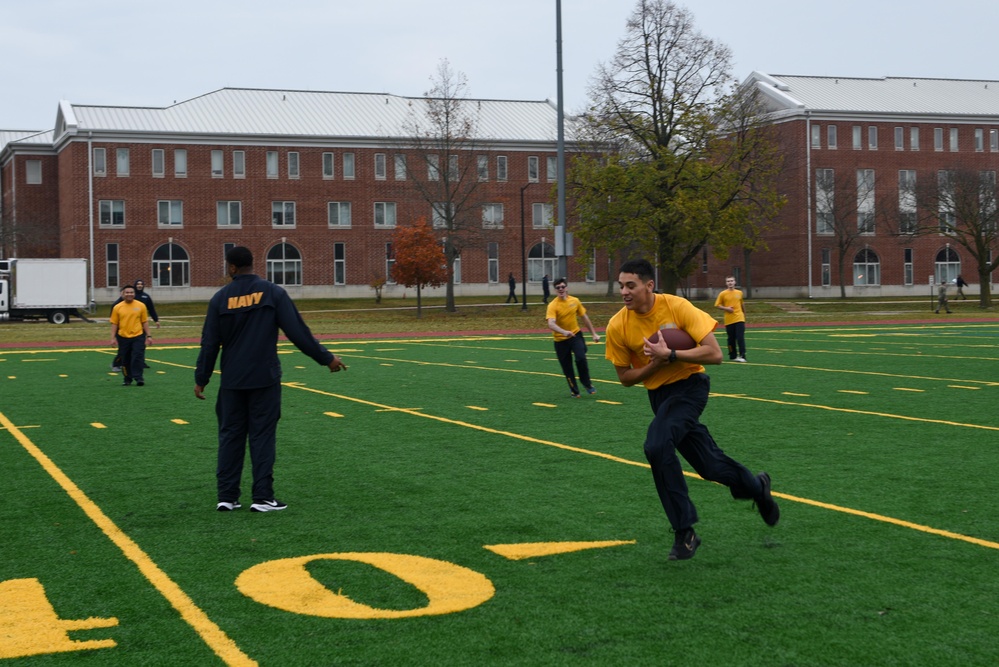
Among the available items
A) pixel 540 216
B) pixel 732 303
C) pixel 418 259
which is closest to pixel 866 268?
pixel 540 216

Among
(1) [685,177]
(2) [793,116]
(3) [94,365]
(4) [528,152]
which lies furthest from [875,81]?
(3) [94,365]

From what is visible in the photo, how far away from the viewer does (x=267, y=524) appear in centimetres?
806

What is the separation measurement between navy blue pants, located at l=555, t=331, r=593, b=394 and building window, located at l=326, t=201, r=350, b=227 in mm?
61593

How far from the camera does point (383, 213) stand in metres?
78.4

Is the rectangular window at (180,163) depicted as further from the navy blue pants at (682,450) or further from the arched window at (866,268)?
the navy blue pants at (682,450)

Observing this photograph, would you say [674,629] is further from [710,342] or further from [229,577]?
[229,577]

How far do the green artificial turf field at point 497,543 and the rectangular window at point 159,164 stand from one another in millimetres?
60242

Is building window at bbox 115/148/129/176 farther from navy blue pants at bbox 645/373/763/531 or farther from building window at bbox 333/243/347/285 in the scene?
navy blue pants at bbox 645/373/763/531

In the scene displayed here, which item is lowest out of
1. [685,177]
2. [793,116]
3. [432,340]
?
[432,340]

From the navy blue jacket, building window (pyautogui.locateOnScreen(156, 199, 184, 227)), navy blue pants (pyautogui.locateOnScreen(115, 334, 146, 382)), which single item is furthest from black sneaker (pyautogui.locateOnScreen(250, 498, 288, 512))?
building window (pyautogui.locateOnScreen(156, 199, 184, 227))

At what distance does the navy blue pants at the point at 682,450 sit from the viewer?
22.3ft

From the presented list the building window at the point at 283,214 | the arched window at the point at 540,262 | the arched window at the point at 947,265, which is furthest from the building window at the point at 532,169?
the arched window at the point at 947,265

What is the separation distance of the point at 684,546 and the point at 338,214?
7227 centimetres

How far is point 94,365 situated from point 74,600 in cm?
2028
